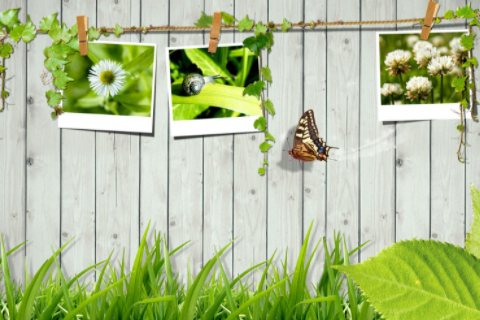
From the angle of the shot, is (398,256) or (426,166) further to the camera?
(426,166)

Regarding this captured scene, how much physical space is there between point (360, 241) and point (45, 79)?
1.31 metres

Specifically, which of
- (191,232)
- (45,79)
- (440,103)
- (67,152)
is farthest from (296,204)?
(45,79)

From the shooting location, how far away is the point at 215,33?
4.08 feet

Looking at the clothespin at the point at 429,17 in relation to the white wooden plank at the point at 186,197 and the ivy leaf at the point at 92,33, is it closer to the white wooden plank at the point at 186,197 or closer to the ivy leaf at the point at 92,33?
the white wooden plank at the point at 186,197

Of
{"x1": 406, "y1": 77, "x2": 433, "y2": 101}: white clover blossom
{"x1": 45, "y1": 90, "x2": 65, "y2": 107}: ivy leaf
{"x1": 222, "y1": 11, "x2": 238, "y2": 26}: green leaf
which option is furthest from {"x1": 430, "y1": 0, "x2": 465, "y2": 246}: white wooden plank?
{"x1": 45, "y1": 90, "x2": 65, "y2": 107}: ivy leaf

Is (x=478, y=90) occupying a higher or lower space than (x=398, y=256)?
higher

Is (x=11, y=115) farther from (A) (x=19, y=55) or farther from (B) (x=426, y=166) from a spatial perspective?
(B) (x=426, y=166)

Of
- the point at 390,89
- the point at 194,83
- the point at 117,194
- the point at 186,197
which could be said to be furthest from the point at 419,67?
the point at 117,194

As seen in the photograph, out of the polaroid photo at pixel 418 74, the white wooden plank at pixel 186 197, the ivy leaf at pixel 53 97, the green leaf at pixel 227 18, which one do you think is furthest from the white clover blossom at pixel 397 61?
the ivy leaf at pixel 53 97

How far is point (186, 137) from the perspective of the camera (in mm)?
1295

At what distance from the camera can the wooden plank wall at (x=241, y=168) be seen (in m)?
1.28

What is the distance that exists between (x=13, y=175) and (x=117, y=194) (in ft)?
1.31

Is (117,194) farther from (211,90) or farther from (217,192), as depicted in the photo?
(211,90)

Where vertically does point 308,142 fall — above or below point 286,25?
below
